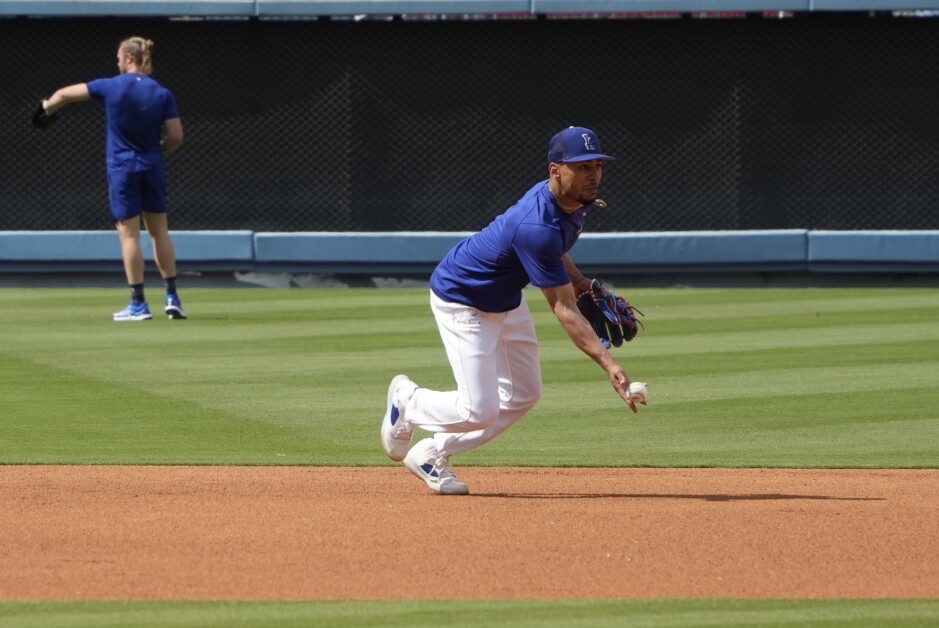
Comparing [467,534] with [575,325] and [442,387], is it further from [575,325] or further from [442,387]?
[442,387]

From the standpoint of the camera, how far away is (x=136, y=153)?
13023 millimetres

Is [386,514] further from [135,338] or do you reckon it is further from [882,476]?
[135,338]

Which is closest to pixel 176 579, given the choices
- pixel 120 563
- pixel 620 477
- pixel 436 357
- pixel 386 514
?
pixel 120 563

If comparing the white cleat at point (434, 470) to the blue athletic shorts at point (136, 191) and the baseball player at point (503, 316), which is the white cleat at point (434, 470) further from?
the blue athletic shorts at point (136, 191)

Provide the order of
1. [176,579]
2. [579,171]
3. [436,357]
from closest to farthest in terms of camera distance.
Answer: [176,579] < [579,171] < [436,357]

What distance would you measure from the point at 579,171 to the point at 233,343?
610 cm

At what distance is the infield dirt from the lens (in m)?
5.20

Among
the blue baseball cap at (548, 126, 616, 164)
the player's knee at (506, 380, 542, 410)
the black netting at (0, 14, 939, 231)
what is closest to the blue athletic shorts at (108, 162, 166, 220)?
the black netting at (0, 14, 939, 231)

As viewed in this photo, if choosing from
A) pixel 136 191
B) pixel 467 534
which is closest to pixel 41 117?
pixel 136 191

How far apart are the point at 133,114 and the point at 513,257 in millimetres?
7182

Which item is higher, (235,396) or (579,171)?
(579,171)

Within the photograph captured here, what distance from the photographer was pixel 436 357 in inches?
440

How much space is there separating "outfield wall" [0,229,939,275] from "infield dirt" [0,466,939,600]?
9394 mm

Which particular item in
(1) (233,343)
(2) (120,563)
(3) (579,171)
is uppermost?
(3) (579,171)
